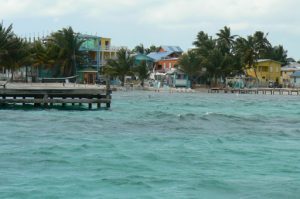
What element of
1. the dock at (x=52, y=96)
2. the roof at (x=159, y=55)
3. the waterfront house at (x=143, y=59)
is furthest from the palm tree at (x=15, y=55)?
the dock at (x=52, y=96)

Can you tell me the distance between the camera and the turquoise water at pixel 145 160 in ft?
44.4

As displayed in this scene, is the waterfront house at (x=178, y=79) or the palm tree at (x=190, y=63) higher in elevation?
the palm tree at (x=190, y=63)

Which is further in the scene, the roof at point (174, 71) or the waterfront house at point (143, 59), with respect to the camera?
the waterfront house at point (143, 59)

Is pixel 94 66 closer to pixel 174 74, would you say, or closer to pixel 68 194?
pixel 174 74

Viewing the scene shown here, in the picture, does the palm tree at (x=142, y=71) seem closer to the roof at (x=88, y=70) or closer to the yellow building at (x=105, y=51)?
the roof at (x=88, y=70)

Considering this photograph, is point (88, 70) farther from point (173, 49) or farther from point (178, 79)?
point (173, 49)

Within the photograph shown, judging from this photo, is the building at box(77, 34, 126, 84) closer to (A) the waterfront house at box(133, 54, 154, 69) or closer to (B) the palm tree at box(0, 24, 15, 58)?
(A) the waterfront house at box(133, 54, 154, 69)

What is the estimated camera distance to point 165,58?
383ft

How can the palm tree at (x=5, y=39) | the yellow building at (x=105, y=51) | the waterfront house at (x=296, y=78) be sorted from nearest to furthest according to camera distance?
the palm tree at (x=5, y=39)
the waterfront house at (x=296, y=78)
the yellow building at (x=105, y=51)

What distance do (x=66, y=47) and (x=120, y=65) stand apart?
10304 millimetres

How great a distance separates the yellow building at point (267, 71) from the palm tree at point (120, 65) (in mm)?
25420

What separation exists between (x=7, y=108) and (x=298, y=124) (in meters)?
19.7

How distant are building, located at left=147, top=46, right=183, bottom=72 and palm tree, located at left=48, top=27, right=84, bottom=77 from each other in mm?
23198

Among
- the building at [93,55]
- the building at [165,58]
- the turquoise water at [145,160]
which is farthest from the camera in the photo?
the building at [165,58]
